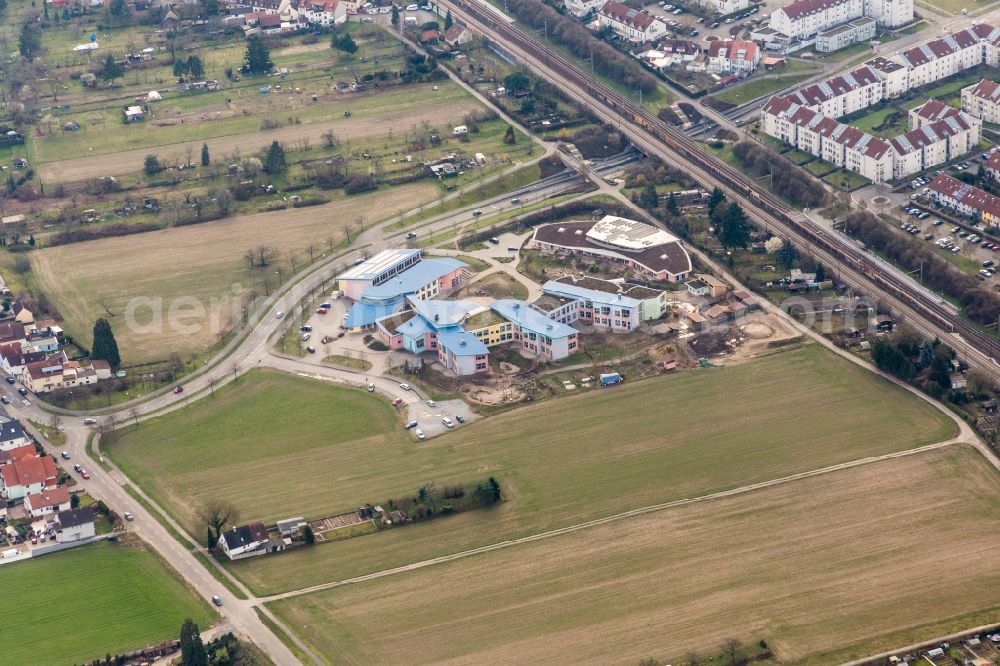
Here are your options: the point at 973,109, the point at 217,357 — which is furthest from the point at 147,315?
the point at 973,109

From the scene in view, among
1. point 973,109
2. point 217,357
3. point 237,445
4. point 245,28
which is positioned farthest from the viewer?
point 245,28

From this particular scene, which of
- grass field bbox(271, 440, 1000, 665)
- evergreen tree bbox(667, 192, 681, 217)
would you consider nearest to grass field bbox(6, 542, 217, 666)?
grass field bbox(271, 440, 1000, 665)

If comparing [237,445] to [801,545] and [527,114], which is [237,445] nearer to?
[801,545]

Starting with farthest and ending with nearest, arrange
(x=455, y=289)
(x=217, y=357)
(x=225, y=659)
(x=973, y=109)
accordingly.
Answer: (x=973, y=109) < (x=455, y=289) < (x=217, y=357) < (x=225, y=659)

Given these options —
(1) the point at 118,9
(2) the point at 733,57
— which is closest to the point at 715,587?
(2) the point at 733,57

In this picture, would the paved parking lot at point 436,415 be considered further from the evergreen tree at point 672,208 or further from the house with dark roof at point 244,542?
the evergreen tree at point 672,208
